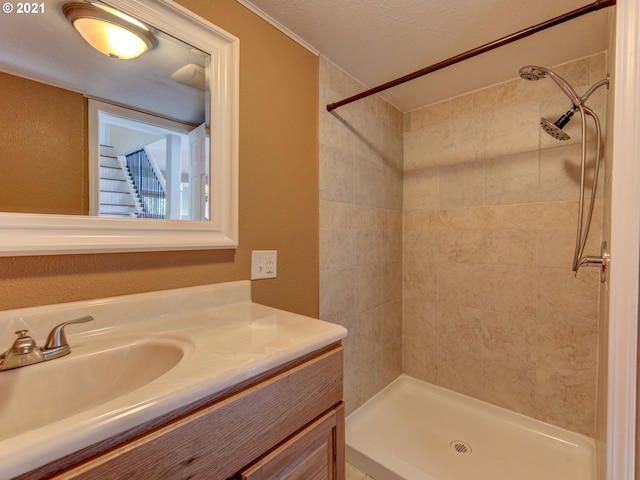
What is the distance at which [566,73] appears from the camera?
5.31 ft

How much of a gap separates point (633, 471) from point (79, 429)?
1.16m

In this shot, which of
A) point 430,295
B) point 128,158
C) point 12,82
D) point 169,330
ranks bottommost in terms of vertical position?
point 430,295

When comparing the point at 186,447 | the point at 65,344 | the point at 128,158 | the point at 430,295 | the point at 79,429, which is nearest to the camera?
the point at 79,429

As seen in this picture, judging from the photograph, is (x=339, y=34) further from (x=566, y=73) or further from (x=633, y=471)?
(x=633, y=471)

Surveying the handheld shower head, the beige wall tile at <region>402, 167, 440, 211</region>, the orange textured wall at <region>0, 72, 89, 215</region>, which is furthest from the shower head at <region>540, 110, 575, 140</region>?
the orange textured wall at <region>0, 72, 89, 215</region>

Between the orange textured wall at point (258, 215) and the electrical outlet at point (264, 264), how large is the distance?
0.02 meters

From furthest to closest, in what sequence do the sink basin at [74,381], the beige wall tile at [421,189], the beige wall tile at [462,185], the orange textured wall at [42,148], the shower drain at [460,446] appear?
the beige wall tile at [421,189], the beige wall tile at [462,185], the shower drain at [460,446], the orange textured wall at [42,148], the sink basin at [74,381]

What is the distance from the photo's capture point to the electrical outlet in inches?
47.9

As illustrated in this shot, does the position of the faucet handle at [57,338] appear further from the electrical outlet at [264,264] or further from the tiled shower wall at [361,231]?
the tiled shower wall at [361,231]

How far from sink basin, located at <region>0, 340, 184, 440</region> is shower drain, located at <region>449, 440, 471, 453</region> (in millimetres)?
1637

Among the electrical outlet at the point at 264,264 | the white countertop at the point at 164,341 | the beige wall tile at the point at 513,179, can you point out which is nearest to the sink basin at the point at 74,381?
Result: the white countertop at the point at 164,341

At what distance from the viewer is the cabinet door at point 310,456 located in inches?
24.4

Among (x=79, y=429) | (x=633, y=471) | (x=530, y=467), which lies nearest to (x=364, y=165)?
(x=633, y=471)

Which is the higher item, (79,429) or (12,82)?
(12,82)
